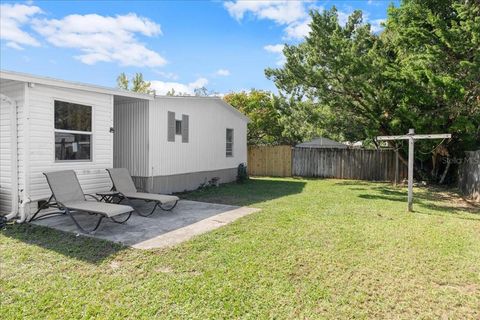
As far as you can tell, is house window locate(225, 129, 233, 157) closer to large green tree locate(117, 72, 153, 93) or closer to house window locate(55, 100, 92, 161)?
house window locate(55, 100, 92, 161)

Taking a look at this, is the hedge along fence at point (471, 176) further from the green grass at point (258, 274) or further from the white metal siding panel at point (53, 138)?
the white metal siding panel at point (53, 138)

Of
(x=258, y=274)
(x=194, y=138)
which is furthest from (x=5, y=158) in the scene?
(x=258, y=274)

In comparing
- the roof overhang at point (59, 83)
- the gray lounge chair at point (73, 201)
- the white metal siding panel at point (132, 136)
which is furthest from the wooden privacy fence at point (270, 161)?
the gray lounge chair at point (73, 201)

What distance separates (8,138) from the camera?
259 inches

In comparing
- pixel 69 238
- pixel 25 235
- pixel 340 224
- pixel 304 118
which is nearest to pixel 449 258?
pixel 340 224

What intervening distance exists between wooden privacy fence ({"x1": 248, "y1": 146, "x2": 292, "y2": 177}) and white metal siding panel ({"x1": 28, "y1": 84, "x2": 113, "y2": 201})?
1108cm

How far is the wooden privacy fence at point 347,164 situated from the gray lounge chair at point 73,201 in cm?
1258

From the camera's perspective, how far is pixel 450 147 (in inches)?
520

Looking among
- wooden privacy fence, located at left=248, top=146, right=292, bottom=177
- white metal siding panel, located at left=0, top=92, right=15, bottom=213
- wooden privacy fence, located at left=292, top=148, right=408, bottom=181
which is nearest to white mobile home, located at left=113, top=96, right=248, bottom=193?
white metal siding panel, located at left=0, top=92, right=15, bottom=213

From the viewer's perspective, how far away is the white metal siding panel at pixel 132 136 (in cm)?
945

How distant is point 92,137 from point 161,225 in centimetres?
306

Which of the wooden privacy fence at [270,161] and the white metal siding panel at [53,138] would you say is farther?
the wooden privacy fence at [270,161]

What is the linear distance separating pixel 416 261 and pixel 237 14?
11792 mm

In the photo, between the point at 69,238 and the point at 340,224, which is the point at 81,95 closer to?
the point at 69,238
